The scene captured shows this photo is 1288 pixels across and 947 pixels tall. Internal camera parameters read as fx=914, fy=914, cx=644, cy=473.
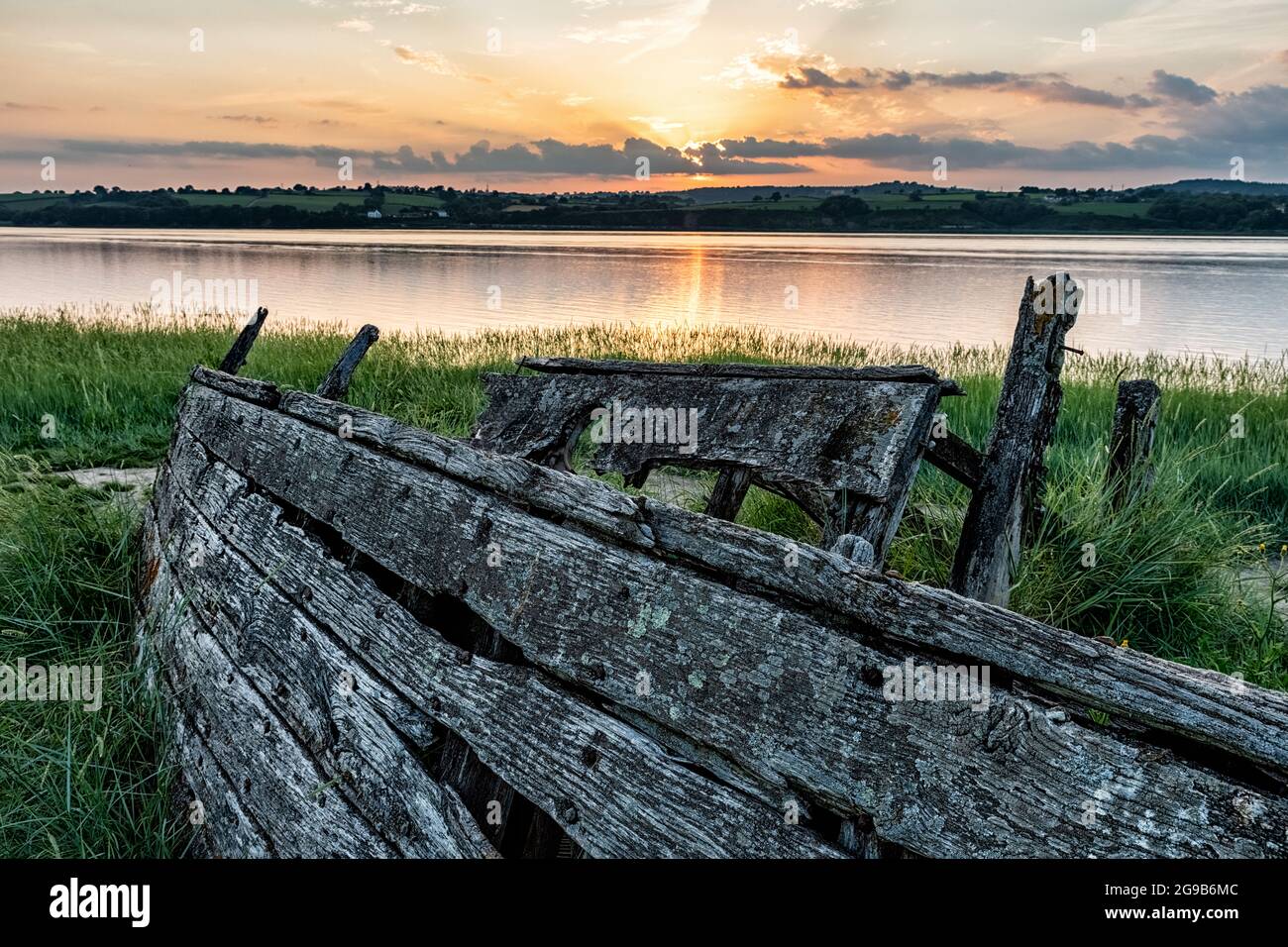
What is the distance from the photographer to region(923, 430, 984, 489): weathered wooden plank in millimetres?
4062

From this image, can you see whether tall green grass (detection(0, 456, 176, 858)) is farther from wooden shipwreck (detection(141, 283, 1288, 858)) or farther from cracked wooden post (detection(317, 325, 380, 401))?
cracked wooden post (detection(317, 325, 380, 401))

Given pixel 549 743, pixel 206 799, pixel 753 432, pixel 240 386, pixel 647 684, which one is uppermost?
pixel 240 386

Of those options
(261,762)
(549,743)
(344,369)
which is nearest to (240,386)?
(344,369)

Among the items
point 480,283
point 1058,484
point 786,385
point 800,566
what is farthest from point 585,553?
point 480,283

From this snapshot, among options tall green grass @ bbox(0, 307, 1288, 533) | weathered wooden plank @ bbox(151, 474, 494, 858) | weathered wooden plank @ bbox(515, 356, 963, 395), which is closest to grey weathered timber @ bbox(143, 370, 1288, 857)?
weathered wooden plank @ bbox(151, 474, 494, 858)

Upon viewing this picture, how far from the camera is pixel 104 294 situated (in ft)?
135

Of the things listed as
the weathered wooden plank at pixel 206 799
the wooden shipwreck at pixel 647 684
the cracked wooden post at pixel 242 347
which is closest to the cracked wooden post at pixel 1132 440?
the wooden shipwreck at pixel 647 684

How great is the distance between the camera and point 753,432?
3.55 meters

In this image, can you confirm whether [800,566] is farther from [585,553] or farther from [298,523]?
[298,523]

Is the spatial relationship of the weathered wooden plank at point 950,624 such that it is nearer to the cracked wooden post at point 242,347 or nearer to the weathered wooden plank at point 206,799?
the weathered wooden plank at point 206,799

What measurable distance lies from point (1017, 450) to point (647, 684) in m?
3.11

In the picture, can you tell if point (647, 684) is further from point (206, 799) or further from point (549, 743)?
point (206, 799)

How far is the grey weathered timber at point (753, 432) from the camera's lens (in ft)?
10.6

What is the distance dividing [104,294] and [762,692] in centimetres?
4728
